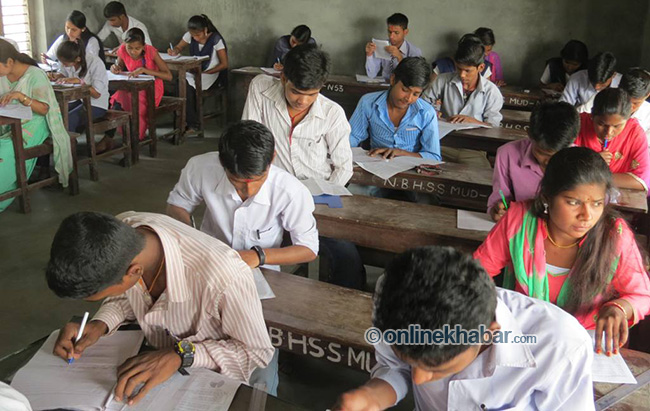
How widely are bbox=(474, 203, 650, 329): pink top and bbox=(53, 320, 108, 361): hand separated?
1140 mm

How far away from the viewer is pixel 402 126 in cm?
335

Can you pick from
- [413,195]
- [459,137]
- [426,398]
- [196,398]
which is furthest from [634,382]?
[459,137]

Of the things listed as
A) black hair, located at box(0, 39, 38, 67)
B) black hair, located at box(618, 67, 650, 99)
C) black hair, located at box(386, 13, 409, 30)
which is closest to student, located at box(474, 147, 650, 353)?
black hair, located at box(618, 67, 650, 99)

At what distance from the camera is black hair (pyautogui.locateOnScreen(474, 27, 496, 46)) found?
593cm

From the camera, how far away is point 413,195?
3.36 metres

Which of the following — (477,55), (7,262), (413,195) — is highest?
(477,55)

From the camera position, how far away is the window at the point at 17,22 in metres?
7.09

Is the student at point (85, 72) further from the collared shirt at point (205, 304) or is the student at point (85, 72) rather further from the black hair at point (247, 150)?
the collared shirt at point (205, 304)

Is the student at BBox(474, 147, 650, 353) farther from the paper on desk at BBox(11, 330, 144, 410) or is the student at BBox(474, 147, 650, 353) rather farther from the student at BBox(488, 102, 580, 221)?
the paper on desk at BBox(11, 330, 144, 410)

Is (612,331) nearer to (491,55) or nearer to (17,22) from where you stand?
(491,55)

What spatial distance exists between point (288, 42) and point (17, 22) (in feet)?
11.7

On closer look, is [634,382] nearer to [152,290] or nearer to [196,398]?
[196,398]

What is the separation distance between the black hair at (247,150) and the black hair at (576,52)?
484cm

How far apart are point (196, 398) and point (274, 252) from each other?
0.78 metres
